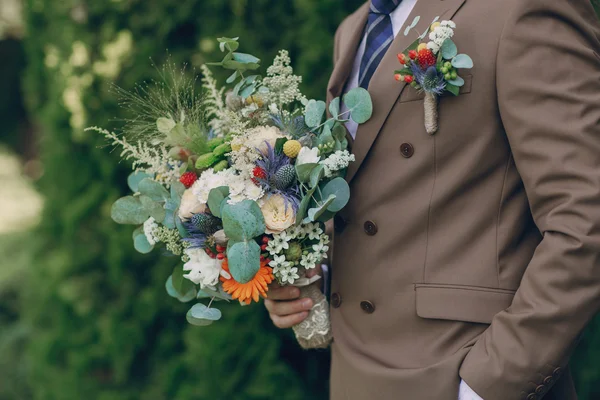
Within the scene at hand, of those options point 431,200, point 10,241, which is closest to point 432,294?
point 431,200

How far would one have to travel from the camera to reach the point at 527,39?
4.66 ft

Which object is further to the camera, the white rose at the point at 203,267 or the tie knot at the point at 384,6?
the tie knot at the point at 384,6

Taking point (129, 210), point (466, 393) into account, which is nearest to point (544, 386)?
point (466, 393)

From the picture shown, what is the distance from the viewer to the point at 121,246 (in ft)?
10.2

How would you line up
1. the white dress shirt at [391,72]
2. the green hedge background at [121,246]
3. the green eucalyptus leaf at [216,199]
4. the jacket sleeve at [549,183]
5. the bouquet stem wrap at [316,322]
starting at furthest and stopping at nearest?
the green hedge background at [121,246]
the bouquet stem wrap at [316,322]
the green eucalyptus leaf at [216,199]
the white dress shirt at [391,72]
the jacket sleeve at [549,183]

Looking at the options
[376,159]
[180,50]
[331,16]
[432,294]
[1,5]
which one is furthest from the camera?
[1,5]

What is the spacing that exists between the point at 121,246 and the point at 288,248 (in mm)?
1709

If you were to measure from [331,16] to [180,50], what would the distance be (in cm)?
77

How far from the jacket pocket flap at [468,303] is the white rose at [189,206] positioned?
67cm

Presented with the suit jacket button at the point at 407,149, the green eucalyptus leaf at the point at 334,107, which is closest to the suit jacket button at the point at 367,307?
the suit jacket button at the point at 407,149

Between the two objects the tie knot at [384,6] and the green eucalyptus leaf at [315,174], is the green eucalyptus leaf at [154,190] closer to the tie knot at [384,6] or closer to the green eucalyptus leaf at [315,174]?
the green eucalyptus leaf at [315,174]

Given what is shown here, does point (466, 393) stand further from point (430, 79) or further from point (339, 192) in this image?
point (430, 79)

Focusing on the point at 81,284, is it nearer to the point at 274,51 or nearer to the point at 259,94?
the point at 274,51

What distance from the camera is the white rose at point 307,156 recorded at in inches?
63.1
